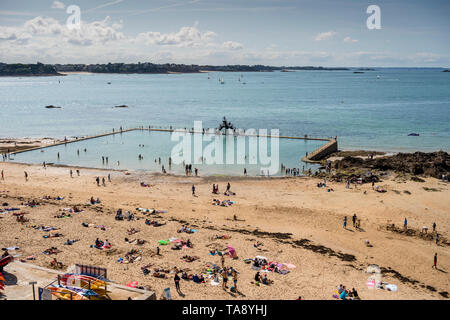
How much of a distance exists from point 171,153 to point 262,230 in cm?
3021

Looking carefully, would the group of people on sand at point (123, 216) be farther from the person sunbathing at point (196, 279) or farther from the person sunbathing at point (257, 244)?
the person sunbathing at point (196, 279)

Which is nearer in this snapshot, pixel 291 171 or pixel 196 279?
pixel 196 279

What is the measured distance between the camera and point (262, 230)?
25.5m

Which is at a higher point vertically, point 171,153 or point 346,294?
point 171,153

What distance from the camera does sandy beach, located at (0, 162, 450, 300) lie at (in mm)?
18391

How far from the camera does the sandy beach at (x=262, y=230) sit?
18391 millimetres

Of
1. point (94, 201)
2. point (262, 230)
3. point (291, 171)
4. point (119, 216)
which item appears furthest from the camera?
point (291, 171)

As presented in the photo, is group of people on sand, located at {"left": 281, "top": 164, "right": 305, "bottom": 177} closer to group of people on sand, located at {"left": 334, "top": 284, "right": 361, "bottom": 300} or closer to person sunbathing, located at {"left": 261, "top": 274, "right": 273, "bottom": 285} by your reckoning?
person sunbathing, located at {"left": 261, "top": 274, "right": 273, "bottom": 285}

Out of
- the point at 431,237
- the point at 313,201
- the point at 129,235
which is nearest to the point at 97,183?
the point at 129,235

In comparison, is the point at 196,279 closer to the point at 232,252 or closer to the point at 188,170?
the point at 232,252

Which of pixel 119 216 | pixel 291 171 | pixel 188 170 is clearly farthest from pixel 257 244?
pixel 291 171

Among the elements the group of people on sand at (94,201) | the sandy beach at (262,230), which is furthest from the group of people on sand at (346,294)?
the group of people on sand at (94,201)

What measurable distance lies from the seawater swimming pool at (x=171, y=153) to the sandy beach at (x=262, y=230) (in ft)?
21.8
